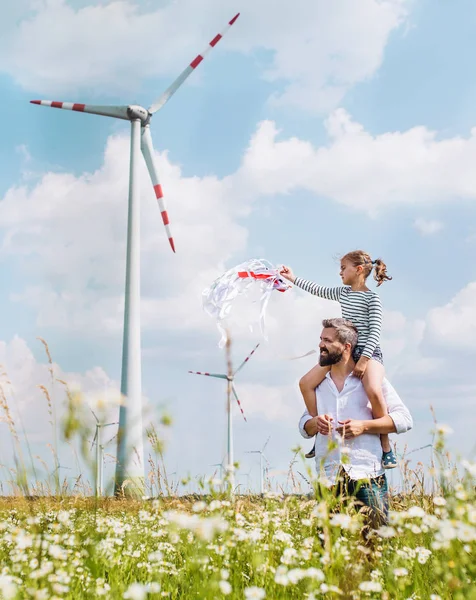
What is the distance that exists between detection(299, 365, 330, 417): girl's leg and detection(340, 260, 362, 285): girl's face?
3.46ft

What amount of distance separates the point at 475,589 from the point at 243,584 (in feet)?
5.05

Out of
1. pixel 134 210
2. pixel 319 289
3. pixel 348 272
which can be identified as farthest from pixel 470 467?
pixel 134 210

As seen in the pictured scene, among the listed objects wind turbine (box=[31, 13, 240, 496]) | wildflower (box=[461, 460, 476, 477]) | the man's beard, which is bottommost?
wildflower (box=[461, 460, 476, 477])

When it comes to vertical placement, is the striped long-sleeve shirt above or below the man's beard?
above

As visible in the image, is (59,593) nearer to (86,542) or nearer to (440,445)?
(86,542)

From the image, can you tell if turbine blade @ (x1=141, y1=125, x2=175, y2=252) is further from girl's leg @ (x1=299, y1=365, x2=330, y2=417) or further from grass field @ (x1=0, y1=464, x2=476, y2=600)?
grass field @ (x1=0, y1=464, x2=476, y2=600)

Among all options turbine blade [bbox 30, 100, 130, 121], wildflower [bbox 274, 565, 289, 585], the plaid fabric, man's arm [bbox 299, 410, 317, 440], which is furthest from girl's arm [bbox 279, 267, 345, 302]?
turbine blade [bbox 30, 100, 130, 121]

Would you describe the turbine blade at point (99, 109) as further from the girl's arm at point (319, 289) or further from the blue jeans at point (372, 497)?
the blue jeans at point (372, 497)

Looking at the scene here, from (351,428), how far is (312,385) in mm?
570

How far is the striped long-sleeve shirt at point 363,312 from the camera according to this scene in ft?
18.7

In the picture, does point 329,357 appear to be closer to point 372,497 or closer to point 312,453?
point 312,453

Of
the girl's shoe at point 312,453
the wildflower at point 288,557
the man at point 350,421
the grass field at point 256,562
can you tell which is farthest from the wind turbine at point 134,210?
the wildflower at point 288,557

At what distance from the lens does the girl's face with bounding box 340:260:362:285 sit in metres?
6.26

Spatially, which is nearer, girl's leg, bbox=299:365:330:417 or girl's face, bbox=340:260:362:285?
girl's leg, bbox=299:365:330:417
